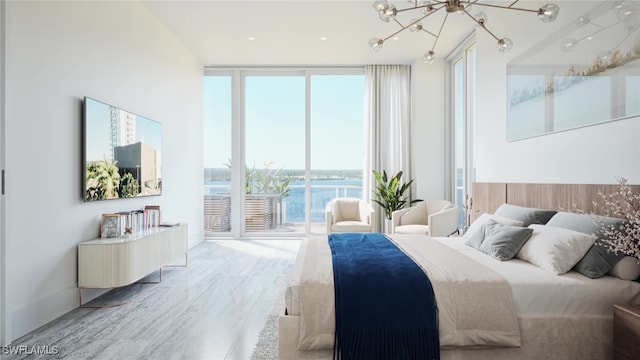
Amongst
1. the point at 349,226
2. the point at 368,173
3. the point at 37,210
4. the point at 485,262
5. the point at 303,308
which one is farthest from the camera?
the point at 368,173

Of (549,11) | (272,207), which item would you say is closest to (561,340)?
(549,11)

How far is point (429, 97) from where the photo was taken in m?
5.53

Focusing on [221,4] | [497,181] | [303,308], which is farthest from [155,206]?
[497,181]

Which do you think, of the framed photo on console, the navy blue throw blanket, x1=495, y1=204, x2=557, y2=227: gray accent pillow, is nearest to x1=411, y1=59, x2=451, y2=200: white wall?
x1=495, y1=204, x2=557, y2=227: gray accent pillow

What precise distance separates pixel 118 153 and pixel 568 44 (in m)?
3.95

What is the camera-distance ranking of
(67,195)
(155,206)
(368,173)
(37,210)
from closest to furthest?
(37,210)
(67,195)
(155,206)
(368,173)

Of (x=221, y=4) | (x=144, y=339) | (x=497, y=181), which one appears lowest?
(x=144, y=339)

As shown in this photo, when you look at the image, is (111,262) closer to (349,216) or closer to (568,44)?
(349,216)

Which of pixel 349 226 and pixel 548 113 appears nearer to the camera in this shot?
pixel 548 113

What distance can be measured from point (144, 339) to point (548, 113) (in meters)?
3.45

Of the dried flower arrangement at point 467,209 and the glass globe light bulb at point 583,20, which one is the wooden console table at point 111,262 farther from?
the glass globe light bulb at point 583,20

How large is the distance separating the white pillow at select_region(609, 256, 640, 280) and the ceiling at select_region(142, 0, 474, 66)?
10.1ft

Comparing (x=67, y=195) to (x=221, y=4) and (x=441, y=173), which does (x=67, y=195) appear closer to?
(x=221, y=4)

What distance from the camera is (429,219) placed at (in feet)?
13.8
